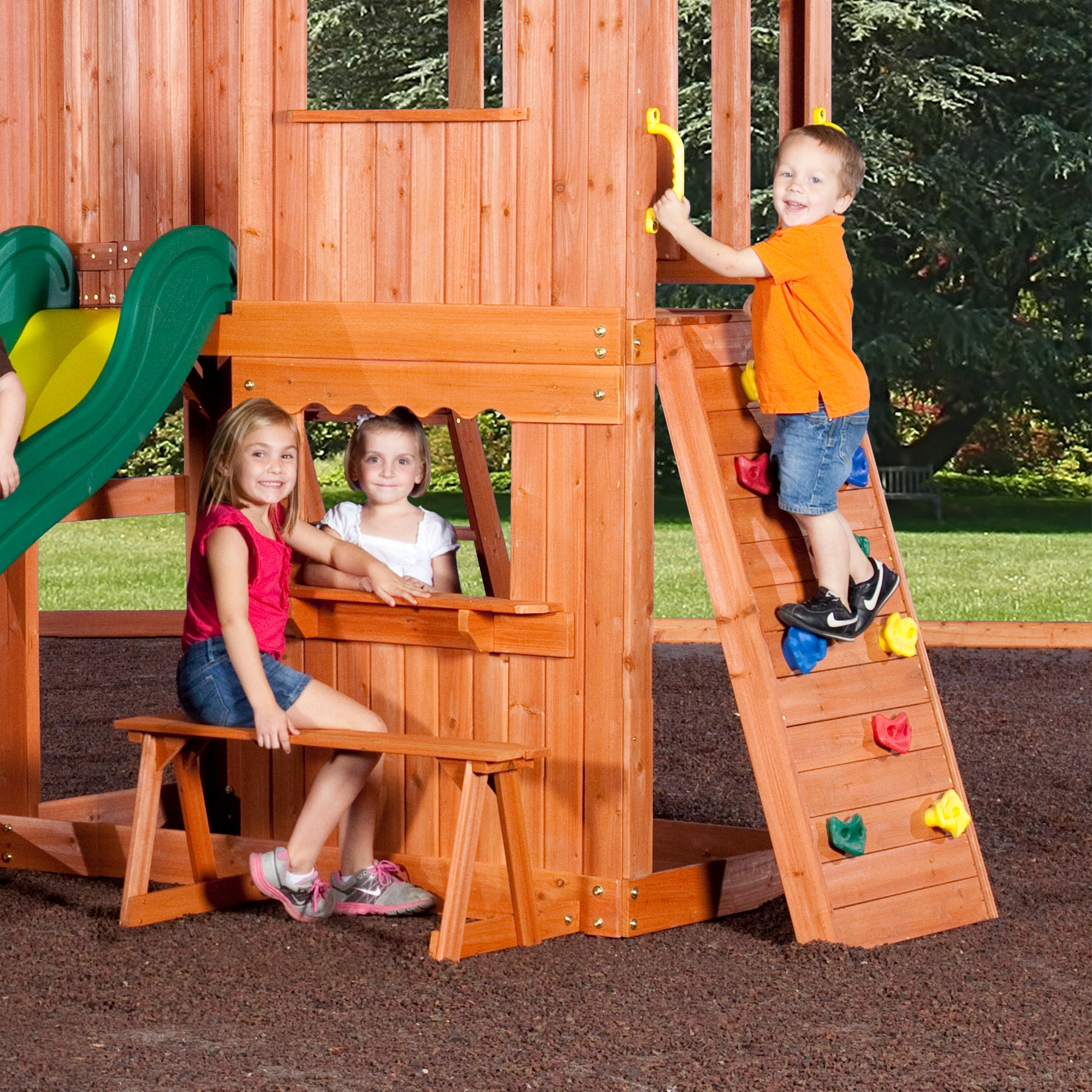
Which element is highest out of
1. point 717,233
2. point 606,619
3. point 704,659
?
point 717,233

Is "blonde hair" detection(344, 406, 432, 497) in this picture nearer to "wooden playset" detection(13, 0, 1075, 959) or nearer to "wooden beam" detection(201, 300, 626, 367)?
"wooden playset" detection(13, 0, 1075, 959)

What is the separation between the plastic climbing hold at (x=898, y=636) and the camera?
5.49 metres

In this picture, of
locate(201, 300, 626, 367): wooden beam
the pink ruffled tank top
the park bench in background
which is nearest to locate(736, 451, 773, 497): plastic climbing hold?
locate(201, 300, 626, 367): wooden beam

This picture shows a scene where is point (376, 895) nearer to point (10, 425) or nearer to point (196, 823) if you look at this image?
point (196, 823)

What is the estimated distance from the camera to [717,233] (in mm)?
6160

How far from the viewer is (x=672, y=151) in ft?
17.0

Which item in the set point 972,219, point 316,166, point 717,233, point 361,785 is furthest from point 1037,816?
point 972,219

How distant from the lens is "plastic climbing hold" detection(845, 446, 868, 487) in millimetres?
5695

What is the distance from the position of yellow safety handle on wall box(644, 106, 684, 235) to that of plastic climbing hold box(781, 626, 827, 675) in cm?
115

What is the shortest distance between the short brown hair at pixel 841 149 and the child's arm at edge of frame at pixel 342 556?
1.56m

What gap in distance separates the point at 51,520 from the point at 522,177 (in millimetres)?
1582

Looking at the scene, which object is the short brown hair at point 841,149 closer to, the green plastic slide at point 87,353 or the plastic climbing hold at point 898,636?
the plastic climbing hold at point 898,636

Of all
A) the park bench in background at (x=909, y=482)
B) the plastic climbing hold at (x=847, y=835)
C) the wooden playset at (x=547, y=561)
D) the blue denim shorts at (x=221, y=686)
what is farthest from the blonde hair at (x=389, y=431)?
the park bench in background at (x=909, y=482)

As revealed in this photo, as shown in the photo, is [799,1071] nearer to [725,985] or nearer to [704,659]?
[725,985]
